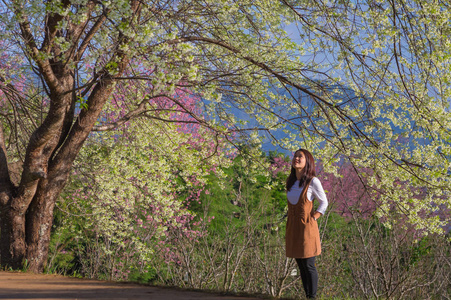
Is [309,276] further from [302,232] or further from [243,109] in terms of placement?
[243,109]

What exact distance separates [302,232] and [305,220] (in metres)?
0.13

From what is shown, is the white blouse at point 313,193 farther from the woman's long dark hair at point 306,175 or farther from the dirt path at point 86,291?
the dirt path at point 86,291

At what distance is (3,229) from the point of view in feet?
23.4

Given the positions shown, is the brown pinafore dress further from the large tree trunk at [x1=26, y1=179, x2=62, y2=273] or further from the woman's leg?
the large tree trunk at [x1=26, y1=179, x2=62, y2=273]

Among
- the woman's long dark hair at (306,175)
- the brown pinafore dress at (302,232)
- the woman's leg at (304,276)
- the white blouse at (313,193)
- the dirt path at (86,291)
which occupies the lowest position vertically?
the dirt path at (86,291)

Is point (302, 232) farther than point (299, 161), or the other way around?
point (299, 161)

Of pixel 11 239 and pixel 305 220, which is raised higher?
pixel 305 220

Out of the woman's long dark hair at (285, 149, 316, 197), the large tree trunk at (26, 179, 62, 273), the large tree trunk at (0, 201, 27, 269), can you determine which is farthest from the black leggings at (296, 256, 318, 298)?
the large tree trunk at (0, 201, 27, 269)

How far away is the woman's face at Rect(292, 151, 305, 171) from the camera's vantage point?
15.8 feet

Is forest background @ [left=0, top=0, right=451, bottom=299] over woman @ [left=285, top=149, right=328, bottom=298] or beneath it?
over

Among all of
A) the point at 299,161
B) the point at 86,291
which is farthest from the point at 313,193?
the point at 86,291

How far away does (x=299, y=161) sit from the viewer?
482cm

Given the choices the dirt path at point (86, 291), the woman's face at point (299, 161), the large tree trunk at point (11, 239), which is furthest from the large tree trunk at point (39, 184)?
the woman's face at point (299, 161)

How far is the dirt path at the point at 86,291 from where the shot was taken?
150 inches
